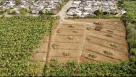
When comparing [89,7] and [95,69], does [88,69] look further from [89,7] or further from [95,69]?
[89,7]

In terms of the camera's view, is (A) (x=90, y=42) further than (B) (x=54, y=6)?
No

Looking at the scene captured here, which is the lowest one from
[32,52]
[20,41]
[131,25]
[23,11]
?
[32,52]

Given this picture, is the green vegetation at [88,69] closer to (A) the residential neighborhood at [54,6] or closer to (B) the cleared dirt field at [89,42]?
(B) the cleared dirt field at [89,42]

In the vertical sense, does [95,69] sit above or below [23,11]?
below

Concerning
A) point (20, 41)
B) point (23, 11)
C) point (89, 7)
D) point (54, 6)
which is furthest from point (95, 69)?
point (23, 11)

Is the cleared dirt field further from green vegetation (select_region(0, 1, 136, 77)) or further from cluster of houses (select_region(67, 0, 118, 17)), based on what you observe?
cluster of houses (select_region(67, 0, 118, 17))

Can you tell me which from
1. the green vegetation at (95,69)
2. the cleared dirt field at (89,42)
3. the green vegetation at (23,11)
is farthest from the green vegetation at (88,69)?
the green vegetation at (23,11)

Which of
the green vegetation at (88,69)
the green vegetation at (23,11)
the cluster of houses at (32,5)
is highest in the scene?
the cluster of houses at (32,5)
